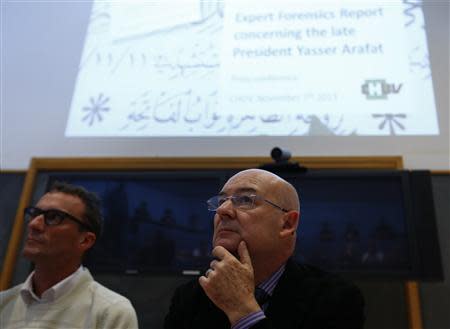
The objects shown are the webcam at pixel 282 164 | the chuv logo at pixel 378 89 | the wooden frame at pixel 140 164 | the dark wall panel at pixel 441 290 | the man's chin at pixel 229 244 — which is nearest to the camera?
the man's chin at pixel 229 244

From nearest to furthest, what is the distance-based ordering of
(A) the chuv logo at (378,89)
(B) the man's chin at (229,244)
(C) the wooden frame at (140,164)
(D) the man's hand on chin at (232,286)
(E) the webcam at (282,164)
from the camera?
(D) the man's hand on chin at (232,286) → (B) the man's chin at (229,244) → (E) the webcam at (282,164) → (C) the wooden frame at (140,164) → (A) the chuv logo at (378,89)

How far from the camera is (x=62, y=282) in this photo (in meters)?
1.19

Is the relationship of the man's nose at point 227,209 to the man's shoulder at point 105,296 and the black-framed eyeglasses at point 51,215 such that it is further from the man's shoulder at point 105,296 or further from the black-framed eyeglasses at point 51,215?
the black-framed eyeglasses at point 51,215

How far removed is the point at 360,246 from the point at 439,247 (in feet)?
1.02

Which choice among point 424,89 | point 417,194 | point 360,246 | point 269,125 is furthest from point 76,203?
point 424,89

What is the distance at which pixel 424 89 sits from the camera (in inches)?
74.0

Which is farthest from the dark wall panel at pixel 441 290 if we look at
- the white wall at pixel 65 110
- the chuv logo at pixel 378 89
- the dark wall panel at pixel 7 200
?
the dark wall panel at pixel 7 200

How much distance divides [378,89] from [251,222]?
1365 mm

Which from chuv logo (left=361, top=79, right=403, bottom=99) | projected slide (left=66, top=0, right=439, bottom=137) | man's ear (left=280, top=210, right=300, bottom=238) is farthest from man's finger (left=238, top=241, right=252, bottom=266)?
chuv logo (left=361, top=79, right=403, bottom=99)

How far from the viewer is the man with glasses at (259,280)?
2.45ft

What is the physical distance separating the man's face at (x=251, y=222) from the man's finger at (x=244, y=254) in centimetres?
1

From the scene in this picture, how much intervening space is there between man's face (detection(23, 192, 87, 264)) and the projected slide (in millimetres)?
778

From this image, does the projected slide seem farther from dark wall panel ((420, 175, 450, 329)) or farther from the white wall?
dark wall panel ((420, 175, 450, 329))

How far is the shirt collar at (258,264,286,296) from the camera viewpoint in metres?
0.86
